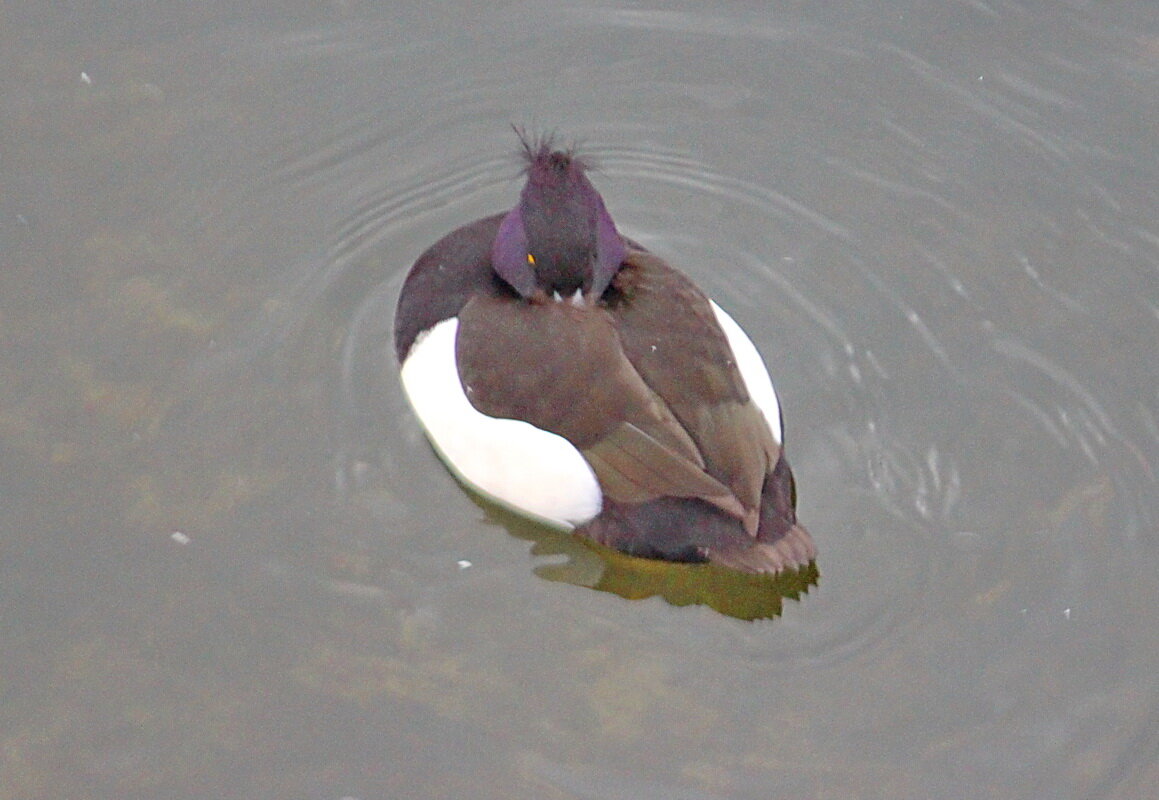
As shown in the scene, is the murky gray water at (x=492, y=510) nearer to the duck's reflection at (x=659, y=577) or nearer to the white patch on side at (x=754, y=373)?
the duck's reflection at (x=659, y=577)

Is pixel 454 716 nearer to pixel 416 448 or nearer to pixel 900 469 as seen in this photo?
pixel 416 448

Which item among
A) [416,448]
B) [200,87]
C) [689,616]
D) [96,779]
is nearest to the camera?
[96,779]

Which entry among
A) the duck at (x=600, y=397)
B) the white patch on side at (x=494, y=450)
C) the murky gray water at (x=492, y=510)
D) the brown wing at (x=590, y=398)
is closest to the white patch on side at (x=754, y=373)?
the duck at (x=600, y=397)

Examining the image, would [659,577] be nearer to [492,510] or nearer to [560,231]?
[492,510]

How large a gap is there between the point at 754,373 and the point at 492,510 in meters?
0.94

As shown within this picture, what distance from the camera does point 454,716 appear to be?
184 inches

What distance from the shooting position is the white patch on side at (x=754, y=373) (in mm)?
5070

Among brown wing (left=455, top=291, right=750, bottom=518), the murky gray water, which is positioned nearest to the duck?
brown wing (left=455, top=291, right=750, bottom=518)

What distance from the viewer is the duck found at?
4805mm

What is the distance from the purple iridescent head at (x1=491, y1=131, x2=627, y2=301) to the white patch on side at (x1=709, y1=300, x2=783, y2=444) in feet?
1.42

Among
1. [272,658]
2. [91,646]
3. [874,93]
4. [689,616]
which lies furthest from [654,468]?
[874,93]

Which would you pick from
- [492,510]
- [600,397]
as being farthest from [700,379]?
[492,510]

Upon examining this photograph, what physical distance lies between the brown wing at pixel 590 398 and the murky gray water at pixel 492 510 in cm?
42

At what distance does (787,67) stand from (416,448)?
7.61 ft
